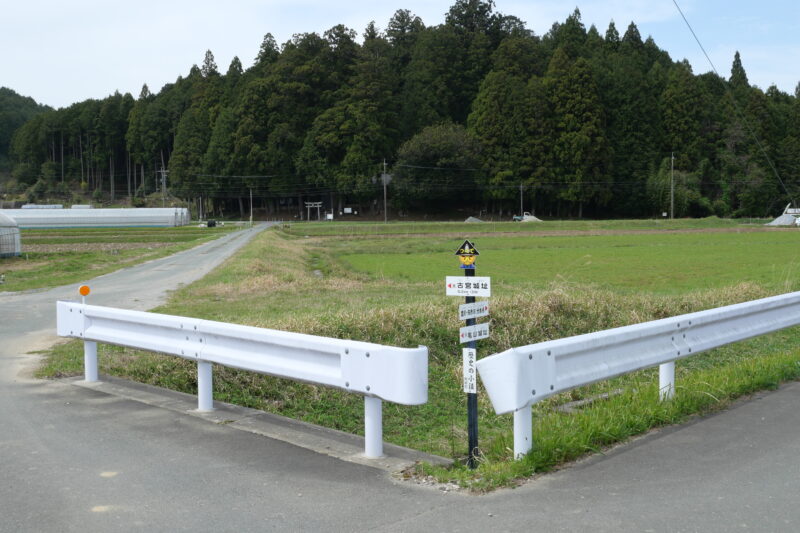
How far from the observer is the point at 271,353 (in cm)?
575

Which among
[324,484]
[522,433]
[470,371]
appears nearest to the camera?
[324,484]

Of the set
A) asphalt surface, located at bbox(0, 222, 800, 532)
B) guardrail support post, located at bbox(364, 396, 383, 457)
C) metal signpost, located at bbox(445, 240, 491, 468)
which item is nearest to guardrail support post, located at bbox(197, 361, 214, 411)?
asphalt surface, located at bbox(0, 222, 800, 532)

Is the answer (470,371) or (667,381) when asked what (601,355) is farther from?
(667,381)

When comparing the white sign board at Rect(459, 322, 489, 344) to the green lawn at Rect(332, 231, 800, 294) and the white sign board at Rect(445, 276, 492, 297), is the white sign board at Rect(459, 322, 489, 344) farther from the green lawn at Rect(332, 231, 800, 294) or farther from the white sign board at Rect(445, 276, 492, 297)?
the green lawn at Rect(332, 231, 800, 294)

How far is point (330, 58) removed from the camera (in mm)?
113375

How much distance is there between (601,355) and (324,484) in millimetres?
2393

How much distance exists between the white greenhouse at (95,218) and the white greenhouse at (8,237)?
50.5 metres

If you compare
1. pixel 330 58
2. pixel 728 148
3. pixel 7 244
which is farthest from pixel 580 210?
pixel 7 244

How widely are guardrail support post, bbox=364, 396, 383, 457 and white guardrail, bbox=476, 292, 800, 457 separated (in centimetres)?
79

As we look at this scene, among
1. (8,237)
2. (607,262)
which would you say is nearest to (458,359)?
(607,262)

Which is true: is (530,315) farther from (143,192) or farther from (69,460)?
(143,192)

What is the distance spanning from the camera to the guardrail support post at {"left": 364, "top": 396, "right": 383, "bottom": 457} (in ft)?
16.2

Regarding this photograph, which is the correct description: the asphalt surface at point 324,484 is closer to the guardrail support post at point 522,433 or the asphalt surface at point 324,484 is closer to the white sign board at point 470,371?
the guardrail support post at point 522,433

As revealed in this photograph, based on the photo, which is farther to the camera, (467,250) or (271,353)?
(271,353)
